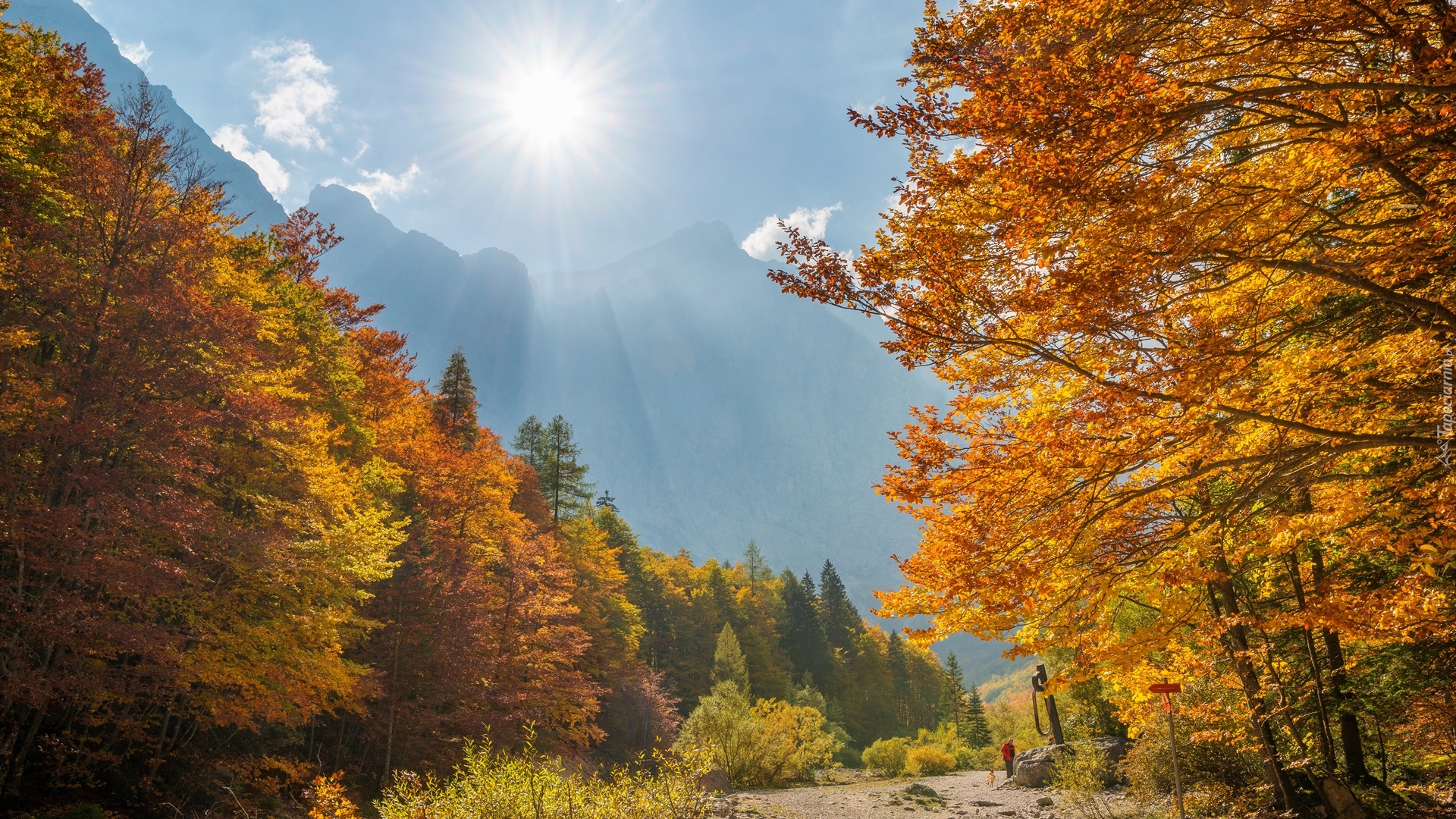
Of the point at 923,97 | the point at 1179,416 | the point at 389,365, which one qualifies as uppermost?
the point at 389,365

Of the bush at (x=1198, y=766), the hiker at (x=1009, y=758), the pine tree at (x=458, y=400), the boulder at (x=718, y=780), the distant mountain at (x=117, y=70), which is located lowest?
the hiker at (x=1009, y=758)

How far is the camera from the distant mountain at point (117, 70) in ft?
458

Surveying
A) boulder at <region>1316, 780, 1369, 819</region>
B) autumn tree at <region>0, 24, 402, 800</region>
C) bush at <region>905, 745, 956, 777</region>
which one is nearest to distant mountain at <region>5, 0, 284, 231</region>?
autumn tree at <region>0, 24, 402, 800</region>

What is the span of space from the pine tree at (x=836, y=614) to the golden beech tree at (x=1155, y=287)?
53.2 metres

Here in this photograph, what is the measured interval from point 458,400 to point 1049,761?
28.2 meters

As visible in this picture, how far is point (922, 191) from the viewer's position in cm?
452

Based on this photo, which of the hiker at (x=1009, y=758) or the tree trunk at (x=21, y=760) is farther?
the hiker at (x=1009, y=758)

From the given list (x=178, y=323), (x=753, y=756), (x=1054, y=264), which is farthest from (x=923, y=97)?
(x=753, y=756)

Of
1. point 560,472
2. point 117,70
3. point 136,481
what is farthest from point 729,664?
point 117,70

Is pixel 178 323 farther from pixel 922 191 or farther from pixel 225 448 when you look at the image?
pixel 922 191

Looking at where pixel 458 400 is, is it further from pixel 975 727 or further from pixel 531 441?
pixel 975 727

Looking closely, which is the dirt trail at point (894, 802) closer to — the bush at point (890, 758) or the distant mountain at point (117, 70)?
the bush at point (890, 758)

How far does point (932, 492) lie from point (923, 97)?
2.88 meters

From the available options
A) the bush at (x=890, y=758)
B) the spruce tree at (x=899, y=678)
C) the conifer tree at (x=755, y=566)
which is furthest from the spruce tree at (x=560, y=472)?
the conifer tree at (x=755, y=566)
